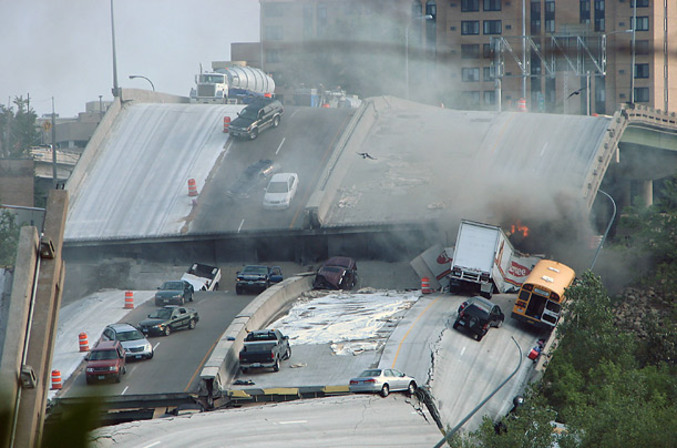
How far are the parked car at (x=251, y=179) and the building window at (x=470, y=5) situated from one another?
129 ft

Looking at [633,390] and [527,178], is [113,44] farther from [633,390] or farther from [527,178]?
[633,390]

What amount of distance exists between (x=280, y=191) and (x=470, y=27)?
43046 mm

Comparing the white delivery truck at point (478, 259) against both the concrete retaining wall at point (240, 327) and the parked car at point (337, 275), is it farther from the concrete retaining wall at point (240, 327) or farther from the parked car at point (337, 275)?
the concrete retaining wall at point (240, 327)

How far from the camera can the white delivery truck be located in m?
33.7

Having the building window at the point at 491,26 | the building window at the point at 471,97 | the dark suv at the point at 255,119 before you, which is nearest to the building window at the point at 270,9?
the dark suv at the point at 255,119

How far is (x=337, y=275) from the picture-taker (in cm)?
3675

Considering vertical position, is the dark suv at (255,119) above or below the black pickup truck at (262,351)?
above

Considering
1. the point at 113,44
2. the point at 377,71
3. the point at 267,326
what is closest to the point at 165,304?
the point at 267,326

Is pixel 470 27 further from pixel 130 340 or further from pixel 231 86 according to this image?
pixel 130 340

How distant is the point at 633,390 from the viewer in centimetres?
2444

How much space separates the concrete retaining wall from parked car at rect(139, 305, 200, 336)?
1.88 m

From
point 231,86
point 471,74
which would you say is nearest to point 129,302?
point 231,86

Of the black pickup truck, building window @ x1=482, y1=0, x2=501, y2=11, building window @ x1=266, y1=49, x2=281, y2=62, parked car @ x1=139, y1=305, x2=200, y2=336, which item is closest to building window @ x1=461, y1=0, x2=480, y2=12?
building window @ x1=482, y1=0, x2=501, y2=11

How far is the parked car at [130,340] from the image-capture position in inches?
1053
